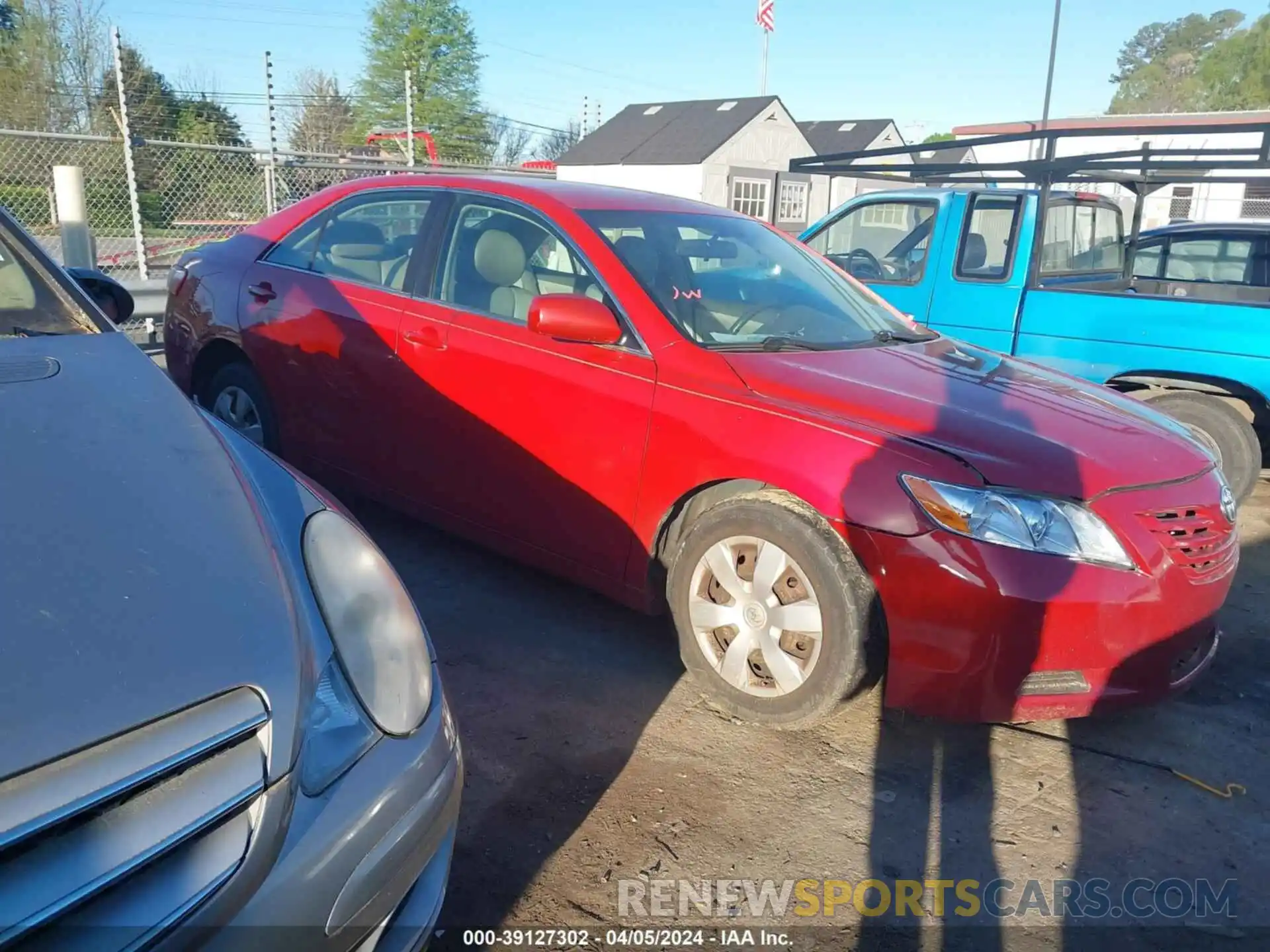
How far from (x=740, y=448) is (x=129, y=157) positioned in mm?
8003

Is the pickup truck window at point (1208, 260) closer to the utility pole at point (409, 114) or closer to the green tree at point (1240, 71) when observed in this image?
the utility pole at point (409, 114)

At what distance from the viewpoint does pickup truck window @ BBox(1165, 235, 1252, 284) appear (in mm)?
6918

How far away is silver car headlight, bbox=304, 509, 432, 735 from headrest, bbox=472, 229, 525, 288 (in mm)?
1958

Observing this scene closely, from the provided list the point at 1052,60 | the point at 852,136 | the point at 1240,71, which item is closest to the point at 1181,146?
the point at 1052,60

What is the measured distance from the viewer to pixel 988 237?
6.02m

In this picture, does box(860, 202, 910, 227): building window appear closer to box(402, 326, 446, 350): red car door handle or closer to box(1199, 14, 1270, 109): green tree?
box(402, 326, 446, 350): red car door handle

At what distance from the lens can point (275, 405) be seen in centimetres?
452

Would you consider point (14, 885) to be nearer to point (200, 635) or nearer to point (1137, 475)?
point (200, 635)

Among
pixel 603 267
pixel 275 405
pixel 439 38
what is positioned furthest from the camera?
pixel 439 38

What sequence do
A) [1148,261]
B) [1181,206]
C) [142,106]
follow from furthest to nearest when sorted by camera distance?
[1181,206], [142,106], [1148,261]

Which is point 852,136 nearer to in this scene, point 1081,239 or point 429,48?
point 429,48

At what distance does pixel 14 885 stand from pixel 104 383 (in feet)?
4.36

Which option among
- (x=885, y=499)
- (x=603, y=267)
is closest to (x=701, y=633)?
(x=885, y=499)

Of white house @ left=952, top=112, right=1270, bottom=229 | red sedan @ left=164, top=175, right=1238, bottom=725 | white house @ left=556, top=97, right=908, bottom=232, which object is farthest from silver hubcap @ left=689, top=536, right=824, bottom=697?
white house @ left=556, top=97, right=908, bottom=232
